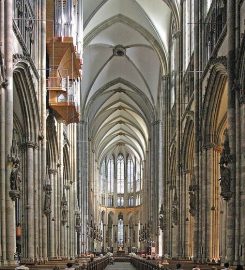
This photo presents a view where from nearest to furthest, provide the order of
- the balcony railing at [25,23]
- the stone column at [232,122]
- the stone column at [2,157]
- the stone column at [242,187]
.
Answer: the stone column at [2,157] → the stone column at [242,187] → the stone column at [232,122] → the balcony railing at [25,23]

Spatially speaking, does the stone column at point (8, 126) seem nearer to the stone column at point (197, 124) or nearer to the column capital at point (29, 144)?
the column capital at point (29, 144)

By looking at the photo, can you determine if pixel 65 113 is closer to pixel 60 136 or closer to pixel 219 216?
pixel 60 136

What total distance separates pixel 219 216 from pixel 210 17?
9540mm

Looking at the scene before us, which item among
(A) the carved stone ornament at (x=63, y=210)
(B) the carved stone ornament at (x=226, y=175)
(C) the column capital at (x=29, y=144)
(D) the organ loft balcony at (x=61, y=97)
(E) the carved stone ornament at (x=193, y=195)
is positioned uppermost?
(D) the organ loft balcony at (x=61, y=97)

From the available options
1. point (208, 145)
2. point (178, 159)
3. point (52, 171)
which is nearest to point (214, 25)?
point (208, 145)

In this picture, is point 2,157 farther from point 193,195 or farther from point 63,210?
point 63,210

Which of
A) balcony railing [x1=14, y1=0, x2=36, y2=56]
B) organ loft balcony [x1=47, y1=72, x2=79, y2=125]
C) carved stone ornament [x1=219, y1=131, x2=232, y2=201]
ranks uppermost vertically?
balcony railing [x1=14, y1=0, x2=36, y2=56]

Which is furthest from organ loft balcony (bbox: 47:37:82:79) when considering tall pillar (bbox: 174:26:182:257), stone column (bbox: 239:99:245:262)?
stone column (bbox: 239:99:245:262)

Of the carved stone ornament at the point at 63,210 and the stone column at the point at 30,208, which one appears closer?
the stone column at the point at 30,208

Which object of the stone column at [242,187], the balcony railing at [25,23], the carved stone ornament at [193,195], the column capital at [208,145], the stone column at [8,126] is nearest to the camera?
the stone column at [8,126]

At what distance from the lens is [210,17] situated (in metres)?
27.2

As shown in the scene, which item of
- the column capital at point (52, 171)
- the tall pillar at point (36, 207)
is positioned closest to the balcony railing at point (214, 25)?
the tall pillar at point (36, 207)

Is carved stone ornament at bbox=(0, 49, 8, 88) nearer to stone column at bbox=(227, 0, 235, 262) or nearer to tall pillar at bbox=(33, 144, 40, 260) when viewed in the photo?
tall pillar at bbox=(33, 144, 40, 260)

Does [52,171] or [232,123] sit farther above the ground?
[232,123]
